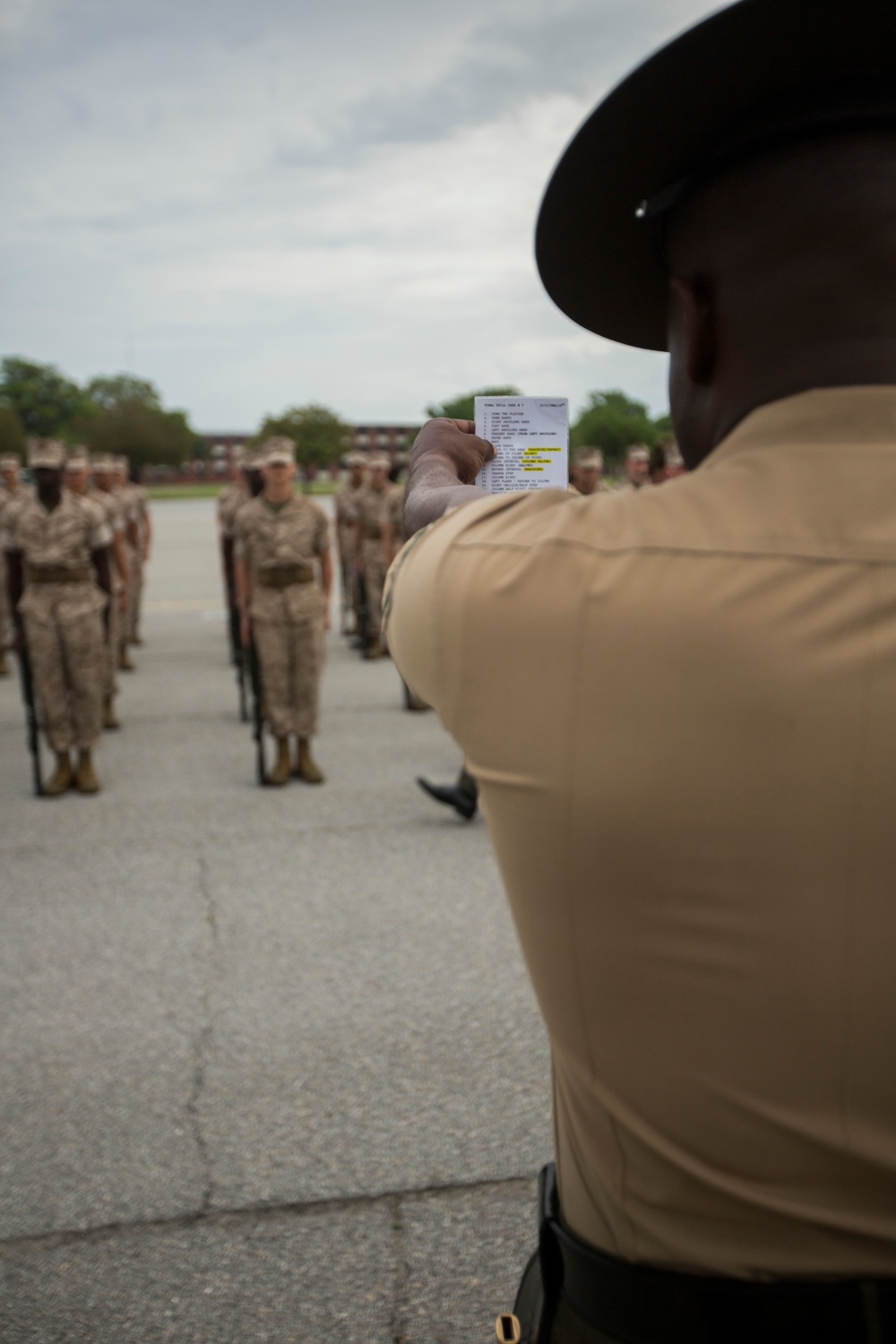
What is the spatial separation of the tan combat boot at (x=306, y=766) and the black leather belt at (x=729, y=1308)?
264 inches

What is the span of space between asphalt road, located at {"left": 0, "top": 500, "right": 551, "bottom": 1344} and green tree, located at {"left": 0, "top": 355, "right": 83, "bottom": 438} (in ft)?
330

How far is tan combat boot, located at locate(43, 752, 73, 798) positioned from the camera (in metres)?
7.40

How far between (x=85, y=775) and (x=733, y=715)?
721 cm

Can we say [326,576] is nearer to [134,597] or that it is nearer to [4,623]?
[4,623]

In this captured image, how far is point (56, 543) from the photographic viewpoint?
7.53 m

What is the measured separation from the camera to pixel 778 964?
857mm

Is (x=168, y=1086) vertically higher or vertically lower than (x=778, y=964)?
lower

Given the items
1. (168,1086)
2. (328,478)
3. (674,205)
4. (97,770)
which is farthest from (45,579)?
(328,478)

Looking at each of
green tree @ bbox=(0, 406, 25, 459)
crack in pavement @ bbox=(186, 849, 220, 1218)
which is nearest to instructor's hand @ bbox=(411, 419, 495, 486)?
crack in pavement @ bbox=(186, 849, 220, 1218)

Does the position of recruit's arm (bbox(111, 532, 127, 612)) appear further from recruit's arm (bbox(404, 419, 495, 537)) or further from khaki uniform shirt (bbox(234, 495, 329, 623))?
recruit's arm (bbox(404, 419, 495, 537))

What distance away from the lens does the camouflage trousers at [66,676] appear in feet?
24.7

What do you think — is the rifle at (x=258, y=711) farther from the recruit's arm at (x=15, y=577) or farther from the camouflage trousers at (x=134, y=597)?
the camouflage trousers at (x=134, y=597)

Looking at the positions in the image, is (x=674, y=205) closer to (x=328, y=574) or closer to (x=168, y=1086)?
(x=168, y=1086)

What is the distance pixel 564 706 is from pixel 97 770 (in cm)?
770
